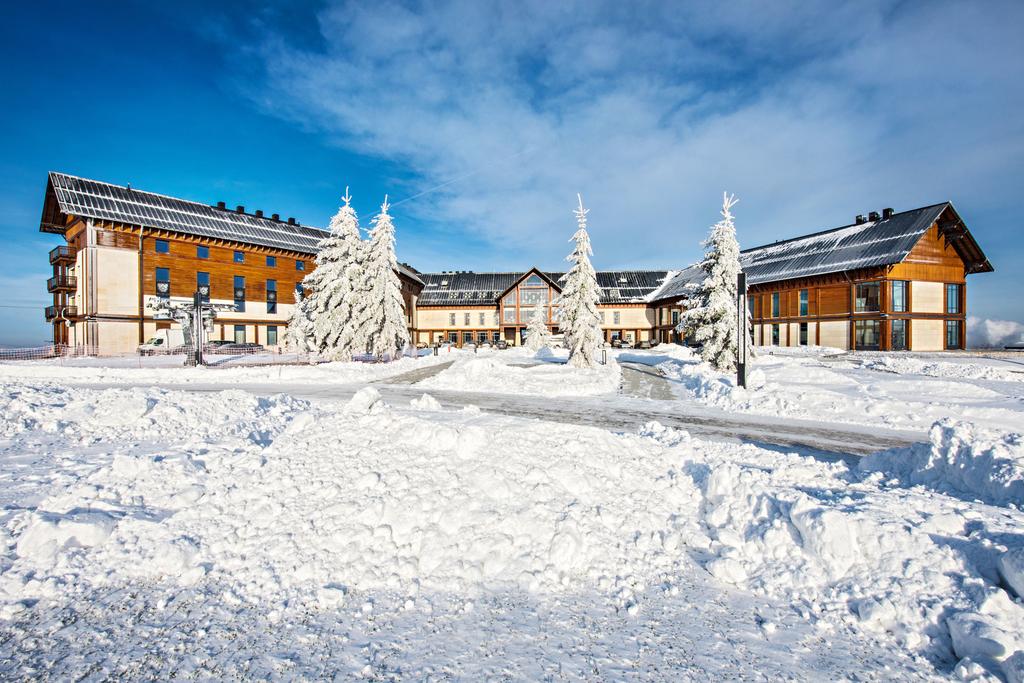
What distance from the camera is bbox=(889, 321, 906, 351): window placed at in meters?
35.7

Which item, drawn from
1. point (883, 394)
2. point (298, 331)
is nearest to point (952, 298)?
point (883, 394)

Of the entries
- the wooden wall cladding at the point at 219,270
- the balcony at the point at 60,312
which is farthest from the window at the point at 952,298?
the balcony at the point at 60,312

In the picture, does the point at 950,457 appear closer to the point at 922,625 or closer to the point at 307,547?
the point at 922,625

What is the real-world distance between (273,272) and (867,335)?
181ft

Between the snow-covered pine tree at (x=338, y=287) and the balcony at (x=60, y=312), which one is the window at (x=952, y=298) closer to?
the snow-covered pine tree at (x=338, y=287)

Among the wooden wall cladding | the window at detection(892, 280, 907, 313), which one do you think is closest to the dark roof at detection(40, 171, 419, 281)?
the wooden wall cladding

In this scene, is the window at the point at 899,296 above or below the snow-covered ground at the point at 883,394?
above

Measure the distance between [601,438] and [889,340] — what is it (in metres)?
39.6

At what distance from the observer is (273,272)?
4788 cm

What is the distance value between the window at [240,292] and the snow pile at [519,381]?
3230 centimetres

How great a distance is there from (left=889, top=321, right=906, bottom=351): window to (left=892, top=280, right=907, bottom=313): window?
105cm

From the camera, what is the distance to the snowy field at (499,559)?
137 inches

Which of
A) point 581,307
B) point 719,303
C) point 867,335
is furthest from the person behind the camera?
point 867,335

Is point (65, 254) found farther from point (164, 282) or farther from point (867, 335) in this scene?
point (867, 335)
